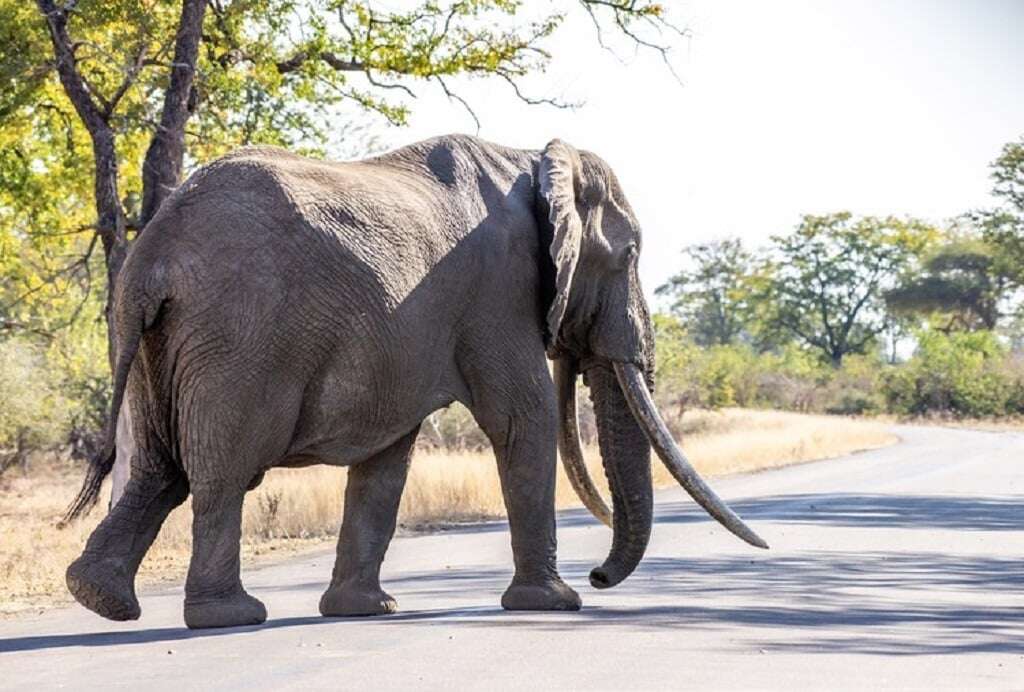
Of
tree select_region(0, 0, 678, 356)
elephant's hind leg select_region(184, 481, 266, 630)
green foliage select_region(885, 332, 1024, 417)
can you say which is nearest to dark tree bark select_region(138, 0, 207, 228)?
tree select_region(0, 0, 678, 356)

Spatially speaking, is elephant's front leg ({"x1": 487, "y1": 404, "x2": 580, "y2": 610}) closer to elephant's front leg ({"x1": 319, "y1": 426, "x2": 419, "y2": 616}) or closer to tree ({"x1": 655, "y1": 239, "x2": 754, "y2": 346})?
elephant's front leg ({"x1": 319, "y1": 426, "x2": 419, "y2": 616})

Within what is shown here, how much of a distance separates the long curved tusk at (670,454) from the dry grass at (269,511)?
4.34 meters

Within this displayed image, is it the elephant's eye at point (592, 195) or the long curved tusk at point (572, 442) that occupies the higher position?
the elephant's eye at point (592, 195)

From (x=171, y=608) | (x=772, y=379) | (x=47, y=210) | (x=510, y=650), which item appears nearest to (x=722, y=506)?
(x=510, y=650)

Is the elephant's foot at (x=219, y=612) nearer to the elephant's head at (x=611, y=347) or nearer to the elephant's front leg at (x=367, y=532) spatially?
the elephant's front leg at (x=367, y=532)

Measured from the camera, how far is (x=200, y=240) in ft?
35.0

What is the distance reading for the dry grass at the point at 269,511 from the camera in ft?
52.8

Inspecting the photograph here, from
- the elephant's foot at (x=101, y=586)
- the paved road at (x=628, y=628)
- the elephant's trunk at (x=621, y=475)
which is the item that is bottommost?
the paved road at (x=628, y=628)

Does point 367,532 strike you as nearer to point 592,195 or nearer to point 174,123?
point 592,195

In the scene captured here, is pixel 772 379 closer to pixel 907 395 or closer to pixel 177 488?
pixel 907 395

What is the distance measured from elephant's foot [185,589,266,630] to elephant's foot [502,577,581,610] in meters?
1.77

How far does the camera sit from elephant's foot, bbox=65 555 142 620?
35.8ft

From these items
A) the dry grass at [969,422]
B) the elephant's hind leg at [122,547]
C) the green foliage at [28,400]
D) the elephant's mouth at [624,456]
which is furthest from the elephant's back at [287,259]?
the dry grass at [969,422]

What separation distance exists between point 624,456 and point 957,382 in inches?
2805
